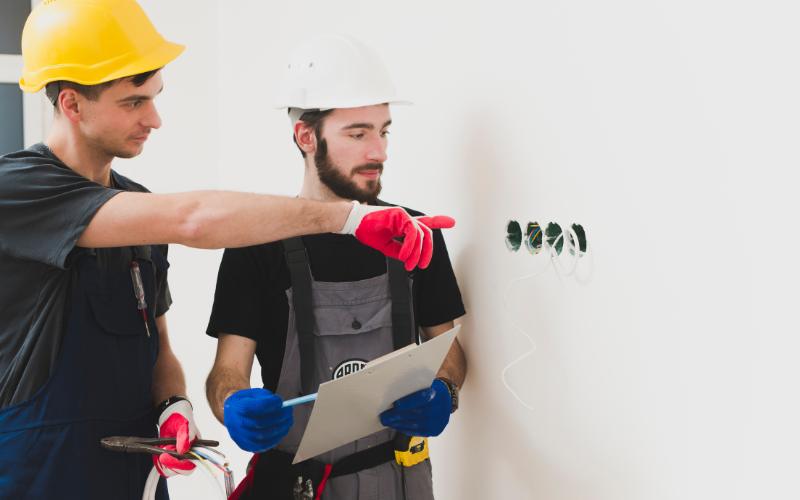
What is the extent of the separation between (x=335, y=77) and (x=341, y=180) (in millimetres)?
220

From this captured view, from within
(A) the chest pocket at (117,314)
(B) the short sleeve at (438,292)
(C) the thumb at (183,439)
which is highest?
(B) the short sleeve at (438,292)

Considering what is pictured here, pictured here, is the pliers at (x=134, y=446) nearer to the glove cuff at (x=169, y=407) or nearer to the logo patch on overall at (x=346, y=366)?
the glove cuff at (x=169, y=407)

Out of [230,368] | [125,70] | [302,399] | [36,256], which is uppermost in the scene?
[125,70]

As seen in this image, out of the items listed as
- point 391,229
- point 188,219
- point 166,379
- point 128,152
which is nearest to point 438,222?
point 391,229

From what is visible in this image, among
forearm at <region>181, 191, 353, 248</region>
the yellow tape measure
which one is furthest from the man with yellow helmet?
the yellow tape measure

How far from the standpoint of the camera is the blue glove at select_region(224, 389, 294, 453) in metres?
0.99

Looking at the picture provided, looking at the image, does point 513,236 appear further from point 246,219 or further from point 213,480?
point 213,480

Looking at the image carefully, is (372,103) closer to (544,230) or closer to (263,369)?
(544,230)

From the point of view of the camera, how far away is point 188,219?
36.9 inches

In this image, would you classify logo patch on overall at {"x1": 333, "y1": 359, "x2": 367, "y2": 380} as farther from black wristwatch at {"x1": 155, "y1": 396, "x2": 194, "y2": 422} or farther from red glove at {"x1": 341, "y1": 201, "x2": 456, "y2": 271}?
black wristwatch at {"x1": 155, "y1": 396, "x2": 194, "y2": 422}

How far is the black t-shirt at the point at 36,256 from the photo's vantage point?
96 centimetres

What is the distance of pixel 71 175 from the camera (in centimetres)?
100

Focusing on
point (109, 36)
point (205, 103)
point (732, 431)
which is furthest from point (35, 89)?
point (205, 103)

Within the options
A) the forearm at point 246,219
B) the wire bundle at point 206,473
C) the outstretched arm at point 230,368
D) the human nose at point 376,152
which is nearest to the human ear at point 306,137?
the human nose at point 376,152
